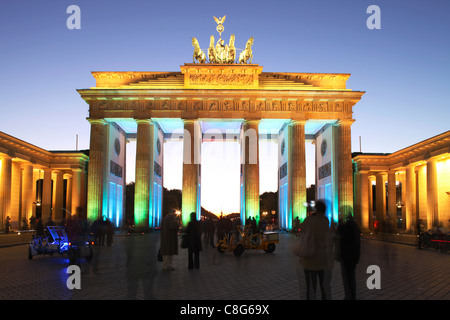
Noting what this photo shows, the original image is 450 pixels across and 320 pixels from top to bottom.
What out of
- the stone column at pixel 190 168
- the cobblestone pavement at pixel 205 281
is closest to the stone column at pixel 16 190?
the stone column at pixel 190 168

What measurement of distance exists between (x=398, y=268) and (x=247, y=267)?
16.4 ft

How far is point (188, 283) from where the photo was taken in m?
10.5

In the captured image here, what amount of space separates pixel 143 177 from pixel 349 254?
33930 millimetres

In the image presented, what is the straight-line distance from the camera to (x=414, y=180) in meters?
40.3

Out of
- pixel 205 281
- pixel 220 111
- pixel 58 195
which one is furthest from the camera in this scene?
pixel 58 195

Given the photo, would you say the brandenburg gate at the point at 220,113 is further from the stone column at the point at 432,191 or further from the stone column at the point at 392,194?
the stone column at the point at 432,191

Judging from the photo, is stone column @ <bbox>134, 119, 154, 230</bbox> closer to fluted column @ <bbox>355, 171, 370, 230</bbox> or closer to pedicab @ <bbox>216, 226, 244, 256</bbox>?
pedicab @ <bbox>216, 226, 244, 256</bbox>

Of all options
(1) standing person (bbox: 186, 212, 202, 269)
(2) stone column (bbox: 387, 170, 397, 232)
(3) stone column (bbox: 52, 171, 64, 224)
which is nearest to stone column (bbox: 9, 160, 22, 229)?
(3) stone column (bbox: 52, 171, 64, 224)

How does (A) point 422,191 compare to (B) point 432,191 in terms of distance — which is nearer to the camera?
(B) point 432,191

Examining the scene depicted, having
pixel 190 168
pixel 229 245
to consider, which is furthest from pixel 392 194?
pixel 229 245

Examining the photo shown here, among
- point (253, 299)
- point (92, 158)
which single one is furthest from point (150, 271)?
point (92, 158)

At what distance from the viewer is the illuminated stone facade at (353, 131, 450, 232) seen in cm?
3456

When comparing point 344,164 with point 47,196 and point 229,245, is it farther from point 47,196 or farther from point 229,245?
point 47,196
